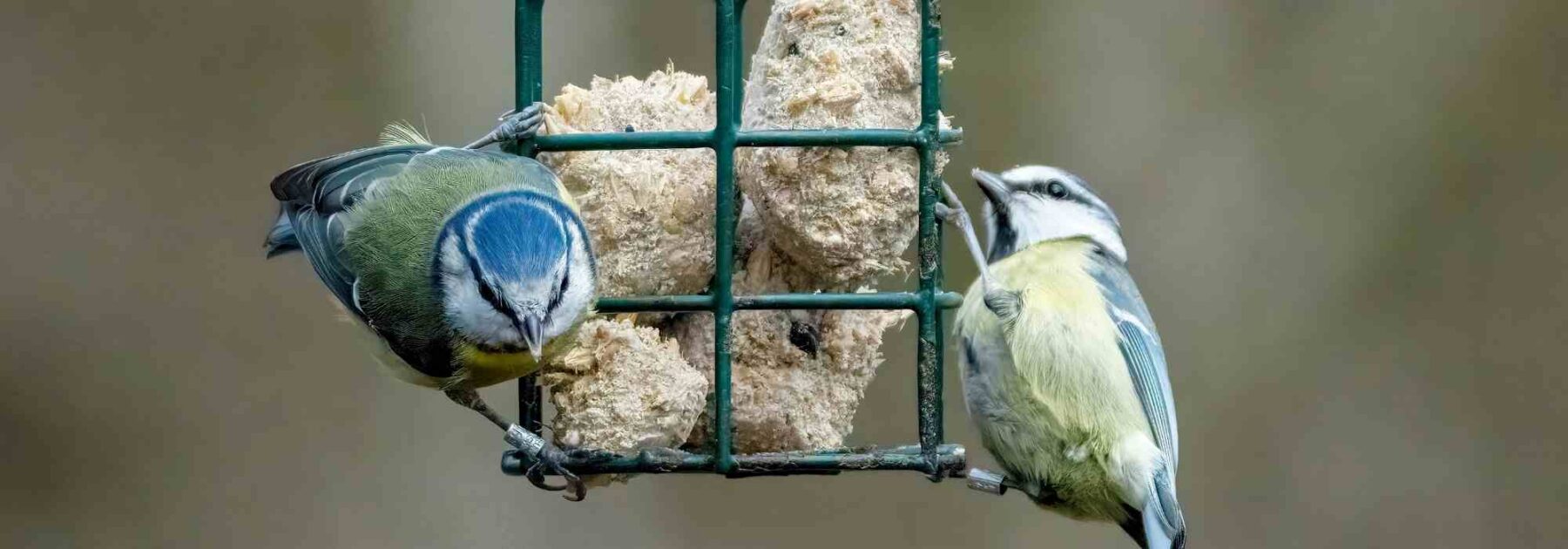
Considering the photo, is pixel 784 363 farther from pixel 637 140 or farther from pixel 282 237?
pixel 282 237

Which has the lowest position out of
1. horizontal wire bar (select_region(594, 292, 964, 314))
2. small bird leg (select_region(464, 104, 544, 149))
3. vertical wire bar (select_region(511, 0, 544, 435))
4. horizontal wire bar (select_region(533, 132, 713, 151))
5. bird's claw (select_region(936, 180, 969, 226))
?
horizontal wire bar (select_region(594, 292, 964, 314))

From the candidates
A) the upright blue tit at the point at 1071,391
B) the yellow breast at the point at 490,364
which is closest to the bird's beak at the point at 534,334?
the yellow breast at the point at 490,364

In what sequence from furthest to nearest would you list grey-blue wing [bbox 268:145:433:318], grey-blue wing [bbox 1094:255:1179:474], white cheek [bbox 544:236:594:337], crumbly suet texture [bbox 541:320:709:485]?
grey-blue wing [bbox 1094:255:1179:474]
grey-blue wing [bbox 268:145:433:318]
crumbly suet texture [bbox 541:320:709:485]
white cheek [bbox 544:236:594:337]

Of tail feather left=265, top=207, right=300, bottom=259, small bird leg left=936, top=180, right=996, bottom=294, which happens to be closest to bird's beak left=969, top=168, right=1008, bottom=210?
small bird leg left=936, top=180, right=996, bottom=294

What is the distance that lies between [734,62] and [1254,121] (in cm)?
289

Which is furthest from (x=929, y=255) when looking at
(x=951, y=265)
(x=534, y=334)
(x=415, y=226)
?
(x=951, y=265)

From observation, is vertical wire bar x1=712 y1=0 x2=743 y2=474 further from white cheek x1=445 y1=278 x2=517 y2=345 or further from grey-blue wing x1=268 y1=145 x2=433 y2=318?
grey-blue wing x1=268 y1=145 x2=433 y2=318

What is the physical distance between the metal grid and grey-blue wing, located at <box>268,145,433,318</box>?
0.45m

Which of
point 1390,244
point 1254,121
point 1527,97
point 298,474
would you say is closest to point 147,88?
point 298,474

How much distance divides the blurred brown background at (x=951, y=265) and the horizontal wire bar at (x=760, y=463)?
1.86m

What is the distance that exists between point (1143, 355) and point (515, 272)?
1.74 meters

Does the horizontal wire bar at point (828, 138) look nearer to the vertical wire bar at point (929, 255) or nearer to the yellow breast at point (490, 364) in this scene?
the vertical wire bar at point (929, 255)

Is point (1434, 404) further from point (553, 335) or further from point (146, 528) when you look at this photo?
point (146, 528)

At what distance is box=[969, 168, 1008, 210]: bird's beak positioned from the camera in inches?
163
